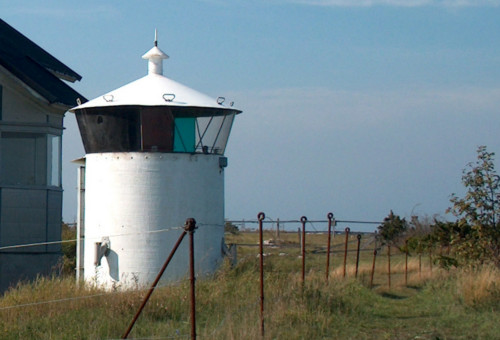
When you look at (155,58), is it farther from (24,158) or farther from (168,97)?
(24,158)

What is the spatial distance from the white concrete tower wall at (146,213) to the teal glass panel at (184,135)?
0.57ft

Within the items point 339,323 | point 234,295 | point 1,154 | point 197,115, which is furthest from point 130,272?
point 1,154

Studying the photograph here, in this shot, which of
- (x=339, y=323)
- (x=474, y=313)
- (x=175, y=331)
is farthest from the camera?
(x=474, y=313)

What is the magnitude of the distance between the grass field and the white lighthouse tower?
630 millimetres

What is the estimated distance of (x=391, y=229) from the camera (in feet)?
87.1

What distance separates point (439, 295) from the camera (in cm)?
1468

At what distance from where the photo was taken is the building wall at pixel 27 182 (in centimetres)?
1733

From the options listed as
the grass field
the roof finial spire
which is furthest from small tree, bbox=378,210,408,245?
the roof finial spire

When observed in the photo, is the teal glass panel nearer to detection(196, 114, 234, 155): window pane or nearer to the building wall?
detection(196, 114, 234, 155): window pane

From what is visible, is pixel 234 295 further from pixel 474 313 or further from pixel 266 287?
pixel 474 313

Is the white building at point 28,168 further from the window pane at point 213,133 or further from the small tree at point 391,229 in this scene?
the small tree at point 391,229

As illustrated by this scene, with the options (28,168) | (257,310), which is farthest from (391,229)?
(257,310)

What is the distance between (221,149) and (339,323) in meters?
4.69

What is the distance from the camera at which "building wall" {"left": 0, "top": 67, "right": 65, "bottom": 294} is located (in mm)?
17328
